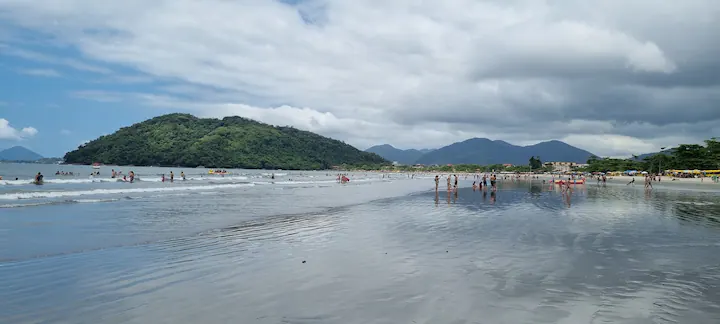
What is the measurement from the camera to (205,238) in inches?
562

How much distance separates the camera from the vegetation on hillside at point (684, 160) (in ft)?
351

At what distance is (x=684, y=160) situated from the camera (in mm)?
115375

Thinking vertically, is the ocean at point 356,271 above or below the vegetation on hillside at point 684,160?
below

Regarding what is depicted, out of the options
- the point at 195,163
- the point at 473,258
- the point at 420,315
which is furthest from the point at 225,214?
the point at 195,163

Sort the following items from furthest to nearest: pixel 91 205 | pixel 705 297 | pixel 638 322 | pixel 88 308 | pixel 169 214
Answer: pixel 91 205, pixel 169 214, pixel 705 297, pixel 88 308, pixel 638 322

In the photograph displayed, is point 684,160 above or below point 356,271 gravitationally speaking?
above

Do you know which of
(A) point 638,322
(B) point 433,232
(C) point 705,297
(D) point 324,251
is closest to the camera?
(A) point 638,322

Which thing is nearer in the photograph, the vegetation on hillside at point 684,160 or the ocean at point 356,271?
A: the ocean at point 356,271

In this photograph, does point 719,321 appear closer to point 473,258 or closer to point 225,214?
point 473,258

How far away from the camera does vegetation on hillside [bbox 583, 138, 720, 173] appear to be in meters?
107

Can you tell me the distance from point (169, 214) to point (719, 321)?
21903 millimetres

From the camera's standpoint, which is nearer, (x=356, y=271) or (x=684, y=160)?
(x=356, y=271)

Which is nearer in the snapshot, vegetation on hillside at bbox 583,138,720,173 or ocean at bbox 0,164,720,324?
ocean at bbox 0,164,720,324

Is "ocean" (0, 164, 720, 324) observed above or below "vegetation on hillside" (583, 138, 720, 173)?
below
